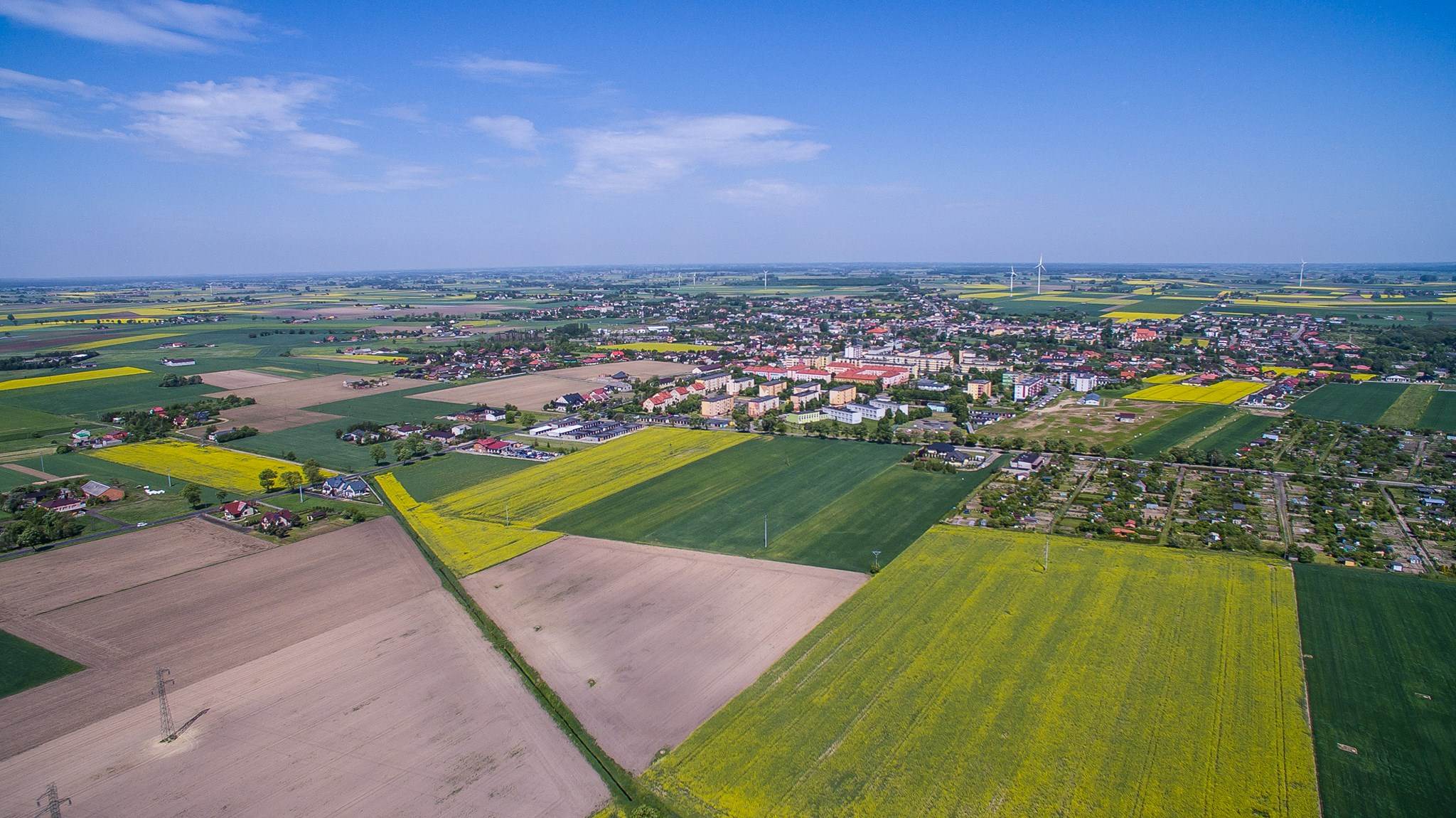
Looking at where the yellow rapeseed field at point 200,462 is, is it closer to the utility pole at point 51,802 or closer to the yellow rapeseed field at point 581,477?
the yellow rapeseed field at point 581,477

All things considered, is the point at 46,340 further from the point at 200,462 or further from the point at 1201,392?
the point at 1201,392

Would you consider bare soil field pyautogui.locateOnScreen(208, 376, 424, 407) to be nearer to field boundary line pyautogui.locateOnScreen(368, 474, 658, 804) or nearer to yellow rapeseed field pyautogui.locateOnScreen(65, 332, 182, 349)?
field boundary line pyautogui.locateOnScreen(368, 474, 658, 804)

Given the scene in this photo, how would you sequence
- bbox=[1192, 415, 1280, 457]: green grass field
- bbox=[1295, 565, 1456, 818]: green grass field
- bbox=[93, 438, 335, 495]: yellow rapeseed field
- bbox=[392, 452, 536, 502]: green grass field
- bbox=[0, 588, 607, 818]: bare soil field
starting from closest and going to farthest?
1. bbox=[1295, 565, 1456, 818]: green grass field
2. bbox=[0, 588, 607, 818]: bare soil field
3. bbox=[392, 452, 536, 502]: green grass field
4. bbox=[93, 438, 335, 495]: yellow rapeseed field
5. bbox=[1192, 415, 1280, 457]: green grass field

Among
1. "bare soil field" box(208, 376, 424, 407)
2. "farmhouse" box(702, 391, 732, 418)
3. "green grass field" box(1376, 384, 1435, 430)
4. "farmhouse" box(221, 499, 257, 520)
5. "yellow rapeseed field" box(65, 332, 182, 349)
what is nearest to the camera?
"farmhouse" box(221, 499, 257, 520)

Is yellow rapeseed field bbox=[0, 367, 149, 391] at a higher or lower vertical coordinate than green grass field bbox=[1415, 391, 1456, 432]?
higher

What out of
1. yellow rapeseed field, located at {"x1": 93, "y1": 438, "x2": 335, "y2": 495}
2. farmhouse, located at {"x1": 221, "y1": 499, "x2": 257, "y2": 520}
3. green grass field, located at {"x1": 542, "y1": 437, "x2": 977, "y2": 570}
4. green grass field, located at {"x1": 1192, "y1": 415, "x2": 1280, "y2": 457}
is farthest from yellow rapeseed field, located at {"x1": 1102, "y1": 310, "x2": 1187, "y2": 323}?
farmhouse, located at {"x1": 221, "y1": 499, "x2": 257, "y2": 520}

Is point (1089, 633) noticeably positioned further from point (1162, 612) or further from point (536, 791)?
point (536, 791)
